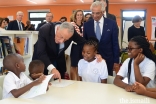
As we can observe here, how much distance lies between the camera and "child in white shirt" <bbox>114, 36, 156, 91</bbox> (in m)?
1.89

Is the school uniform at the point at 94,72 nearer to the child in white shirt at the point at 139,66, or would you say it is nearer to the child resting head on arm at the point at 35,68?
the child in white shirt at the point at 139,66

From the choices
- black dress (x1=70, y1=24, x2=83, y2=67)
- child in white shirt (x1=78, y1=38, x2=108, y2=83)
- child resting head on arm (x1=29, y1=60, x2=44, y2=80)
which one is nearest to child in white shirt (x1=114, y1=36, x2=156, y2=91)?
child in white shirt (x1=78, y1=38, x2=108, y2=83)

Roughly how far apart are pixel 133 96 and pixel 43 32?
1225 mm

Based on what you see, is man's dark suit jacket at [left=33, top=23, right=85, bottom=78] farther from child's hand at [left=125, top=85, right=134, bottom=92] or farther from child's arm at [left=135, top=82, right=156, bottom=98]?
child's arm at [left=135, top=82, right=156, bottom=98]

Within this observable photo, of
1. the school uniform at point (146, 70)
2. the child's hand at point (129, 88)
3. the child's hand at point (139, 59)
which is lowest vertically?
the child's hand at point (129, 88)

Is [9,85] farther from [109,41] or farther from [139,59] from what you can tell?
[109,41]

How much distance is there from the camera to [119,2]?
1173 cm

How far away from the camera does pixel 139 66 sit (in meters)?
1.99

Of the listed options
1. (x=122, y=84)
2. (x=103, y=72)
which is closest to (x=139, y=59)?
(x=122, y=84)

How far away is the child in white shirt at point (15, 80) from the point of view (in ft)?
5.25

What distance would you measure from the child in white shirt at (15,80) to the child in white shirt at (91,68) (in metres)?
0.68

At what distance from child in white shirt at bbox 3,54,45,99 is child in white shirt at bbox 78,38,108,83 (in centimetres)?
68

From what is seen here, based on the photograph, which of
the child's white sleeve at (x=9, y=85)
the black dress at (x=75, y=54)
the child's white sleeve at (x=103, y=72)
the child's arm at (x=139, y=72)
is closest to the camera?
the child's white sleeve at (x=9, y=85)

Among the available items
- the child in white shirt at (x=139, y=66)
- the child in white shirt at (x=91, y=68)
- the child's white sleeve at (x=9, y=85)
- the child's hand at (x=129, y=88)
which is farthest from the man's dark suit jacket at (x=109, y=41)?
the child's white sleeve at (x=9, y=85)
